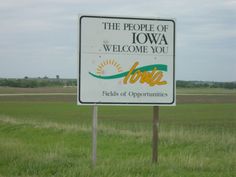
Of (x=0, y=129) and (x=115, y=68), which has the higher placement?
(x=115, y=68)

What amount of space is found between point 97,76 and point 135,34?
107 cm

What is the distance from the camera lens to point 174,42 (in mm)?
8797

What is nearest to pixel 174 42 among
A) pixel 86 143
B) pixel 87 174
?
pixel 87 174

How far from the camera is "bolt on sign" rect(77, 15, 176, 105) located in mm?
8383

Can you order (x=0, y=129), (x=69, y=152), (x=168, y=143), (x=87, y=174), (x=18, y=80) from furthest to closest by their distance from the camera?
(x=18, y=80) → (x=0, y=129) → (x=168, y=143) → (x=69, y=152) → (x=87, y=174)

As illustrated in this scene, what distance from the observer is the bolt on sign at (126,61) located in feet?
27.5

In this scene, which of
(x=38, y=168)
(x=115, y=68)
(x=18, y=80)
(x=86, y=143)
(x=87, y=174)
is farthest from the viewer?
(x=18, y=80)

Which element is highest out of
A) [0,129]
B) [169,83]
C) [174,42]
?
[174,42]

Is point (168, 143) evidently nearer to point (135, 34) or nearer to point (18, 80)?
point (135, 34)

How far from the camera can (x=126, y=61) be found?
8.59m

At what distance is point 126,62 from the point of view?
8.59 m

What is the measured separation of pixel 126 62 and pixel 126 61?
2 centimetres

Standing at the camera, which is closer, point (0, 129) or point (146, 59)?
point (146, 59)

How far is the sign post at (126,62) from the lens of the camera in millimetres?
8383
